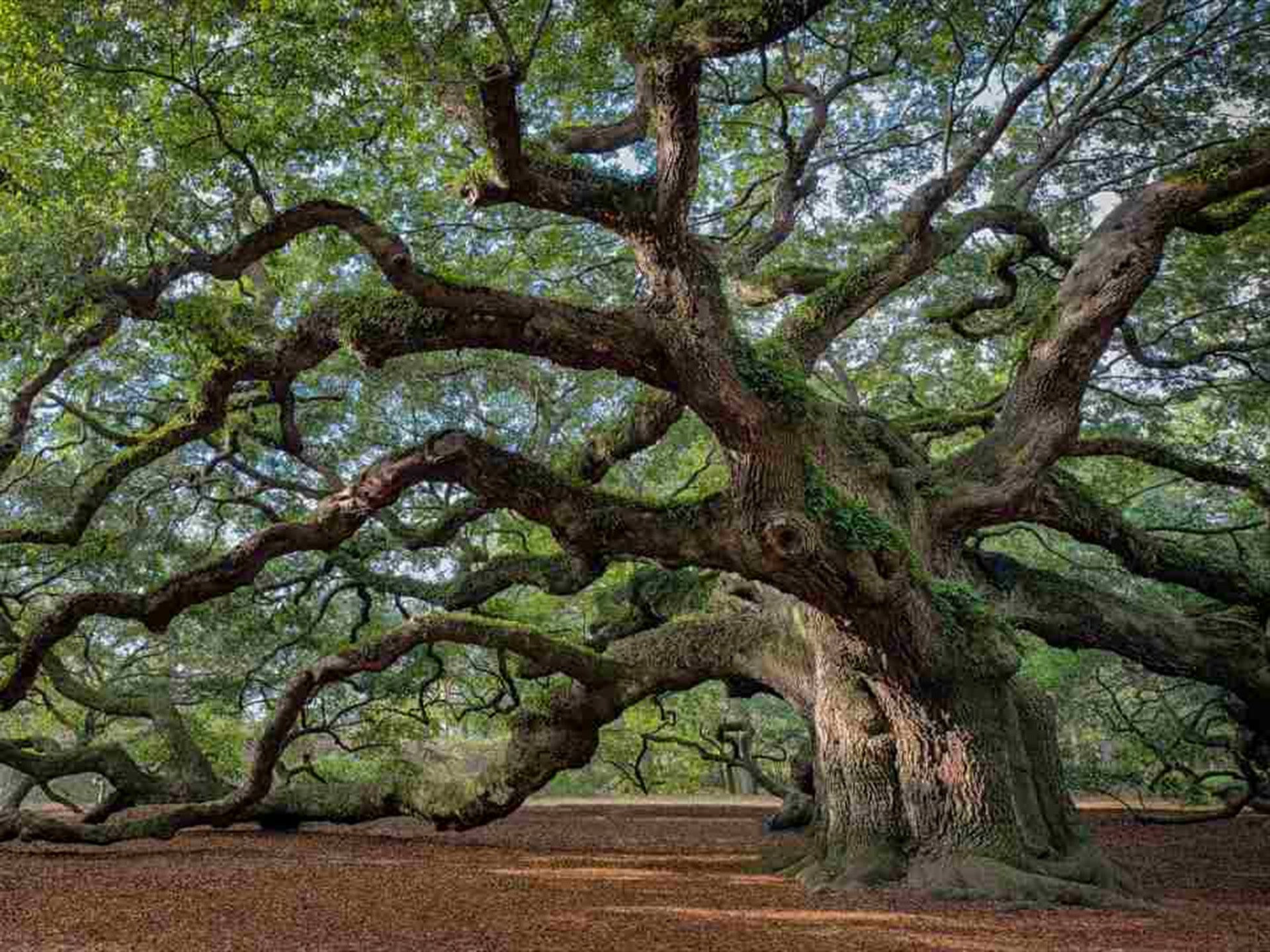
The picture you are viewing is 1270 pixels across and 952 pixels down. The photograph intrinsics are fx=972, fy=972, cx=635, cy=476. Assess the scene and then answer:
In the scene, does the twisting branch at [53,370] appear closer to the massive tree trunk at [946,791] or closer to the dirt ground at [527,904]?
the dirt ground at [527,904]

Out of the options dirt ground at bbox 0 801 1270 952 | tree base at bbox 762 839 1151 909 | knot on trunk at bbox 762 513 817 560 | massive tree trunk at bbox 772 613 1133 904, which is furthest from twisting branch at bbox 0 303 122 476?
tree base at bbox 762 839 1151 909

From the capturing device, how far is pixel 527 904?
5.59 m

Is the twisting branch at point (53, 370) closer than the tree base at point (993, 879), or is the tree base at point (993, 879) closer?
the tree base at point (993, 879)

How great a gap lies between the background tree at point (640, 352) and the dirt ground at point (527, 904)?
607 mm

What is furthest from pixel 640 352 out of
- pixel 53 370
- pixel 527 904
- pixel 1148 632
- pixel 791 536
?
pixel 1148 632

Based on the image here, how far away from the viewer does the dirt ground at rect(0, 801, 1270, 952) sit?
4535 millimetres

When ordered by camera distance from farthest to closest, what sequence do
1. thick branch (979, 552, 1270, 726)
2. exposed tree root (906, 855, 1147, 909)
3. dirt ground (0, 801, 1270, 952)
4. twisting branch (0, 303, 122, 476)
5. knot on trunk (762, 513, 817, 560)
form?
thick branch (979, 552, 1270, 726) < twisting branch (0, 303, 122, 476) < exposed tree root (906, 855, 1147, 909) < knot on trunk (762, 513, 817, 560) < dirt ground (0, 801, 1270, 952)

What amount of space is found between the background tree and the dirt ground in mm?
607

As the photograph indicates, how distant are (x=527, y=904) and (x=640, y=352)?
3298 millimetres

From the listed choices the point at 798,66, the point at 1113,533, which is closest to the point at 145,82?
the point at 798,66

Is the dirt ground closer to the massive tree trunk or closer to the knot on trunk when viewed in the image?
the massive tree trunk

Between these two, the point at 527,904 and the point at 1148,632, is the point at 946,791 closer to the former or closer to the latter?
the point at 527,904

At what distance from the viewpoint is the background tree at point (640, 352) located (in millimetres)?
5945

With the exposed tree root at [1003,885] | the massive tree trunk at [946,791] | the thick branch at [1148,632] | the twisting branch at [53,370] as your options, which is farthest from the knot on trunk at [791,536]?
the twisting branch at [53,370]
